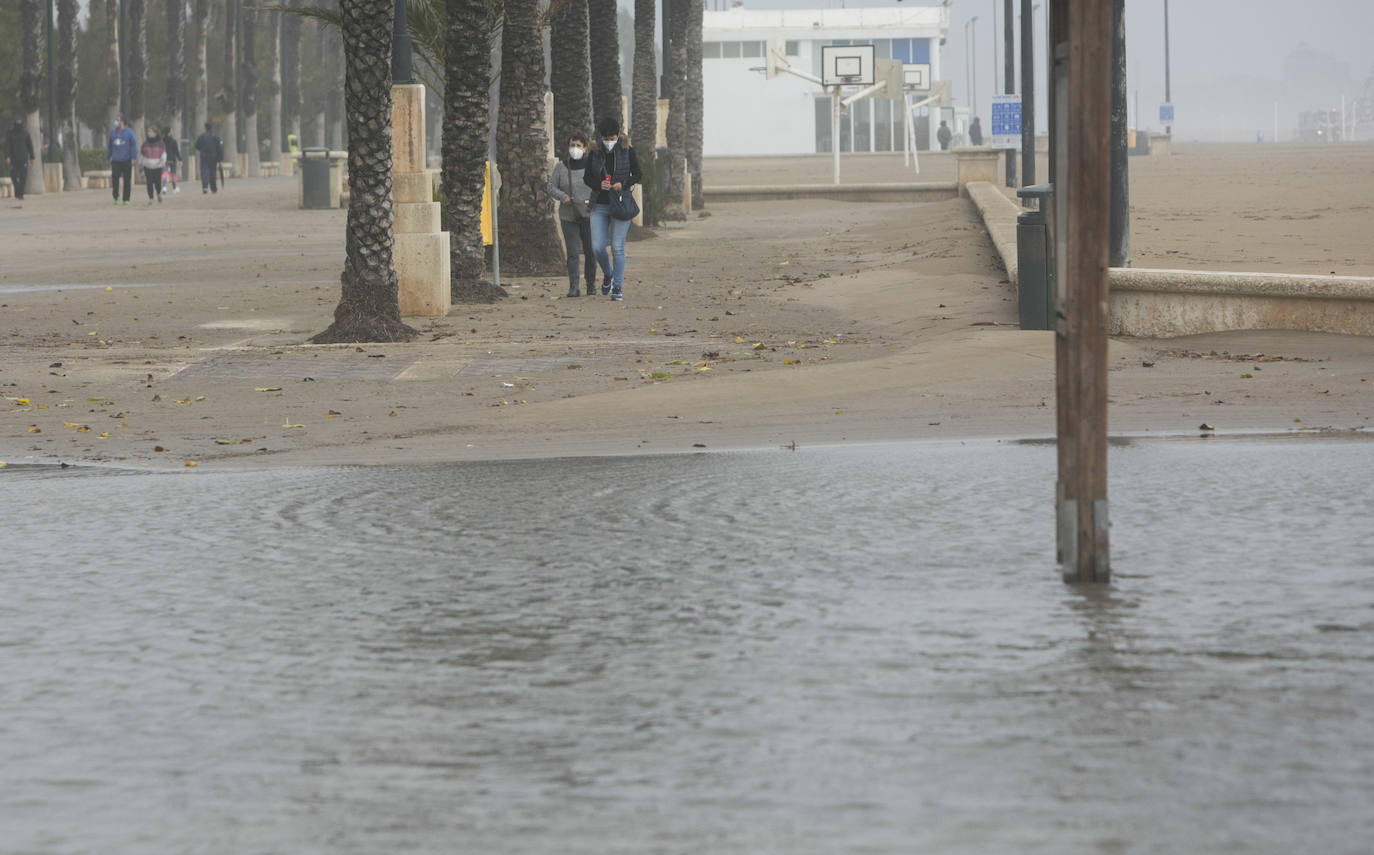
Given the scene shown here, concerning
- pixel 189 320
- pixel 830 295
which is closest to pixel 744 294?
pixel 830 295

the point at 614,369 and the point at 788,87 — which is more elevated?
the point at 788,87

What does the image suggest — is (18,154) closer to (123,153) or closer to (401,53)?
(123,153)

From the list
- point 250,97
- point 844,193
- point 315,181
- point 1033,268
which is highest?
point 250,97

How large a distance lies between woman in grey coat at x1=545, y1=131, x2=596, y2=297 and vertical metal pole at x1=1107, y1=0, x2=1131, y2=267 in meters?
6.25

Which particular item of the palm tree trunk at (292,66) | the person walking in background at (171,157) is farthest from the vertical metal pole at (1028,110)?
the palm tree trunk at (292,66)

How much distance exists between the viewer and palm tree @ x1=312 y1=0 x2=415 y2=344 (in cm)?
1812

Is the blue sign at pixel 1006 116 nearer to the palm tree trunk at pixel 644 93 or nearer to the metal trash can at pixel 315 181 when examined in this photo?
the palm tree trunk at pixel 644 93

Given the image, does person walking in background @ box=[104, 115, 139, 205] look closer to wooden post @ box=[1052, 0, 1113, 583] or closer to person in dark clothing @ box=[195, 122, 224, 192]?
person in dark clothing @ box=[195, 122, 224, 192]

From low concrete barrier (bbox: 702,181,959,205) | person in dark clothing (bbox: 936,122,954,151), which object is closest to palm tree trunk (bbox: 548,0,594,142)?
low concrete barrier (bbox: 702,181,959,205)

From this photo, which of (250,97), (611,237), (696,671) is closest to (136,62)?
(250,97)

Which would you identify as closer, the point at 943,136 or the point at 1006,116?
the point at 1006,116

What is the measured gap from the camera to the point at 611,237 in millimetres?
22578

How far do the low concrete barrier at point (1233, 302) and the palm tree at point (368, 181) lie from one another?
6304 millimetres

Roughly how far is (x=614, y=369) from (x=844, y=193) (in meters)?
37.0
